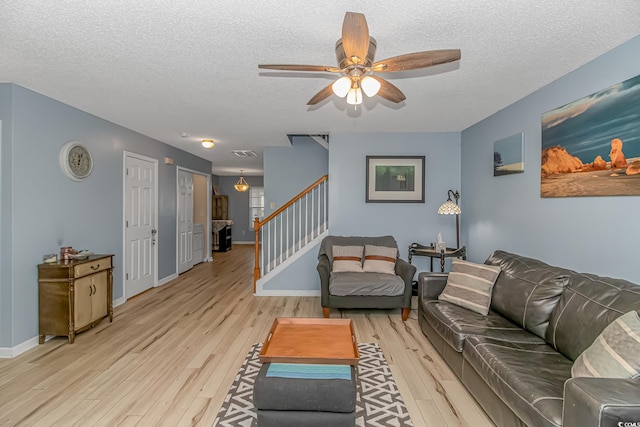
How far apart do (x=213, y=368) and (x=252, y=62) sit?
8.23ft

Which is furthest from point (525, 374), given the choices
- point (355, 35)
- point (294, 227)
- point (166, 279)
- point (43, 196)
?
point (166, 279)

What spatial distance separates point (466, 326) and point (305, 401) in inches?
56.1

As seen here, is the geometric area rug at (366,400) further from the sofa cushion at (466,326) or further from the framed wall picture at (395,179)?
the framed wall picture at (395,179)

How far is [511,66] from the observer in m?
2.63

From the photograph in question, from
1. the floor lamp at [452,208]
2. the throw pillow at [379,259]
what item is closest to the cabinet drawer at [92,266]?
the throw pillow at [379,259]

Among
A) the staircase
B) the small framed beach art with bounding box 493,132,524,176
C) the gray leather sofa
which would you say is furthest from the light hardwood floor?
the small framed beach art with bounding box 493,132,524,176

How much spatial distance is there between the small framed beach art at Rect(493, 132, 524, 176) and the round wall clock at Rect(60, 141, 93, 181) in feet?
15.7

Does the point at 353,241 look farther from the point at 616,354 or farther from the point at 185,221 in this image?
the point at 185,221

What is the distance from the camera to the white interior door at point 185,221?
663 centimetres

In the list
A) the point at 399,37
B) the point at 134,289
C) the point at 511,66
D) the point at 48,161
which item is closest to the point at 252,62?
the point at 399,37

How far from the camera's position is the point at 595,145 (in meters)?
2.47

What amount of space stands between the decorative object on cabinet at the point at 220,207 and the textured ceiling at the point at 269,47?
731 centimetres

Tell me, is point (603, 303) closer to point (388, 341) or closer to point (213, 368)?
point (388, 341)

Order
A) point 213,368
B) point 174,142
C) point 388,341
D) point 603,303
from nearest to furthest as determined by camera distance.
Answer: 1. point 603,303
2. point 213,368
3. point 388,341
4. point 174,142
